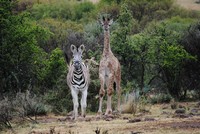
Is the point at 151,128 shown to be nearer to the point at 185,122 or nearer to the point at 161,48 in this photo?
the point at 185,122

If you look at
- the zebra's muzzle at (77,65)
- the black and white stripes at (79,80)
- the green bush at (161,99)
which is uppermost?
the zebra's muzzle at (77,65)

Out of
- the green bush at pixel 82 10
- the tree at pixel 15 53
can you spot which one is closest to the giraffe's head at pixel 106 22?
the tree at pixel 15 53

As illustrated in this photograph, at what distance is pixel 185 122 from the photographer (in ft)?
53.5

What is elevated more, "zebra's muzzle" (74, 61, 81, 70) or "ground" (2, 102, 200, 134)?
"zebra's muzzle" (74, 61, 81, 70)

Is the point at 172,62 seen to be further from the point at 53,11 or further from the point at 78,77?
the point at 53,11

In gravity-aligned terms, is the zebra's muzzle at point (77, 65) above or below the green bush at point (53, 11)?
below

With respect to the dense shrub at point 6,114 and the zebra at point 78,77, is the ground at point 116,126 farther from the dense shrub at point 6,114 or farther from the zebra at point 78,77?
the zebra at point 78,77

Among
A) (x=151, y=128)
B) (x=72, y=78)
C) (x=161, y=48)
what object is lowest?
(x=151, y=128)

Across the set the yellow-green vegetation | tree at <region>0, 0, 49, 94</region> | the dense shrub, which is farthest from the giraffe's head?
the dense shrub

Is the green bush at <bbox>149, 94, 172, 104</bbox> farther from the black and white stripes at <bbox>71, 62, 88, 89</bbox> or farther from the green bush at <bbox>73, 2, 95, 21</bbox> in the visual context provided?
the green bush at <bbox>73, 2, 95, 21</bbox>

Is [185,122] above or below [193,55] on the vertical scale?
below

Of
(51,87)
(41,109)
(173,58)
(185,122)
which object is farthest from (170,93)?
(185,122)

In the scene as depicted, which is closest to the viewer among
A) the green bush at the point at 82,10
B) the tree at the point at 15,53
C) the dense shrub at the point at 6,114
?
the dense shrub at the point at 6,114

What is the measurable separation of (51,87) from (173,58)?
6.37 metres
